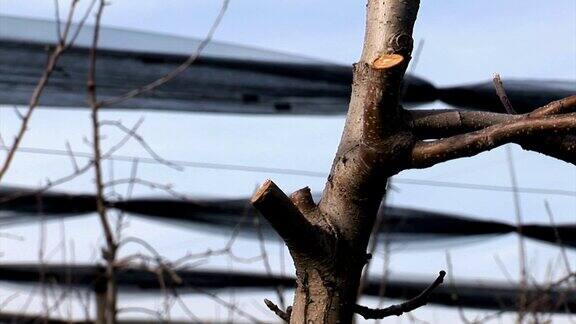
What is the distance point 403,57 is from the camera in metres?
1.14

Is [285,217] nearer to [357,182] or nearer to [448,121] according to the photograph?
[357,182]

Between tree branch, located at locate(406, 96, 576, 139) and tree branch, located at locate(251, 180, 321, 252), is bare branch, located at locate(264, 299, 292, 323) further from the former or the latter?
tree branch, located at locate(406, 96, 576, 139)

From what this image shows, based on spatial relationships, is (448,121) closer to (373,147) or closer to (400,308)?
(373,147)

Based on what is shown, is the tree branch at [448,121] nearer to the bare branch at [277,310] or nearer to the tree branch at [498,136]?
the tree branch at [498,136]

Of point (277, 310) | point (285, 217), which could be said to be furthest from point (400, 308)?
point (285, 217)

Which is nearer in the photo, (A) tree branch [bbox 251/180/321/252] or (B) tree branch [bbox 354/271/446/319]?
(A) tree branch [bbox 251/180/321/252]

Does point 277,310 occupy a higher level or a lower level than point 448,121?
lower

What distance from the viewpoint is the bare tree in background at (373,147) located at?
Result: 114 centimetres

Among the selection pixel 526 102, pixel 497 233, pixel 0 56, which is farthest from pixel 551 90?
pixel 0 56

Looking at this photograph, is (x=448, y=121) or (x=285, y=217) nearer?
(x=285, y=217)

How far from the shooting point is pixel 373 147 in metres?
1.18

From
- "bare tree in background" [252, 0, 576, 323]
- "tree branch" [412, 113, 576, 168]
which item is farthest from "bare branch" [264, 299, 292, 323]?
"tree branch" [412, 113, 576, 168]

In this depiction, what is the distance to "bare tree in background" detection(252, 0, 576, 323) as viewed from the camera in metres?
1.14

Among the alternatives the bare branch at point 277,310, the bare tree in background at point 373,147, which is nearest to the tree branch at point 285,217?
the bare tree in background at point 373,147
